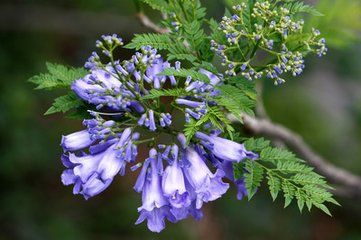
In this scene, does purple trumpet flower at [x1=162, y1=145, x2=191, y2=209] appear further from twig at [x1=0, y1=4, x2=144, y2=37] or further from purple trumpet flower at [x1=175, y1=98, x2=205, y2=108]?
twig at [x1=0, y1=4, x2=144, y2=37]

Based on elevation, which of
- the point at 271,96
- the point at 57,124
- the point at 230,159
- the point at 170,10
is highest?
the point at 170,10

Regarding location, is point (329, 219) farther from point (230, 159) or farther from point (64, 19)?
point (230, 159)

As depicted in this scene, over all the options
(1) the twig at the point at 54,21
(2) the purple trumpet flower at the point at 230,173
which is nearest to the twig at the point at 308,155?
(2) the purple trumpet flower at the point at 230,173

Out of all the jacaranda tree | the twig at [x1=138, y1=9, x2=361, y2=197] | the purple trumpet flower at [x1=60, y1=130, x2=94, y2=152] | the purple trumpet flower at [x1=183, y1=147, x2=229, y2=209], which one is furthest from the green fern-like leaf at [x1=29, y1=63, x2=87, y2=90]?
the twig at [x1=138, y1=9, x2=361, y2=197]

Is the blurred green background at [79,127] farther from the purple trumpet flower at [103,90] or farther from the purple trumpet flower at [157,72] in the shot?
the purple trumpet flower at [103,90]

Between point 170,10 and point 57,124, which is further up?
point 170,10

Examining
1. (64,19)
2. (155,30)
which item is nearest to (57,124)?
(64,19)

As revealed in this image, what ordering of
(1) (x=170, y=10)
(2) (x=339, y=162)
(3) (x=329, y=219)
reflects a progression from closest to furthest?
(1) (x=170, y=10), (2) (x=339, y=162), (3) (x=329, y=219)
